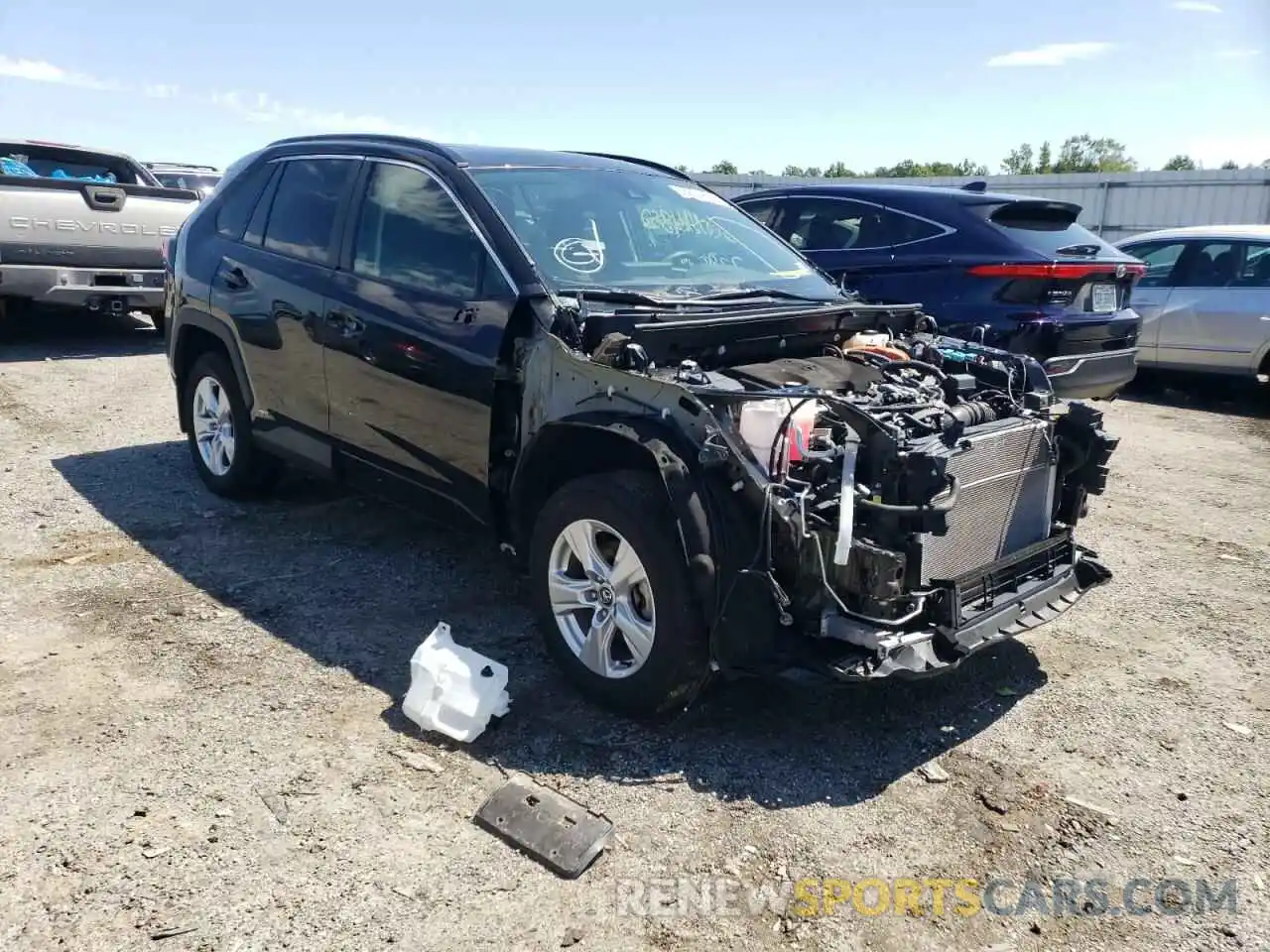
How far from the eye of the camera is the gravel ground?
2.72 m

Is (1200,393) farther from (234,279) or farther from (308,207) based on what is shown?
(234,279)

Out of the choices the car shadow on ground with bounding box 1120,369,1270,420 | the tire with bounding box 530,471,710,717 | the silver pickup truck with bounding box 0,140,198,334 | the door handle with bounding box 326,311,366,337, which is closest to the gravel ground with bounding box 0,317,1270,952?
the tire with bounding box 530,471,710,717

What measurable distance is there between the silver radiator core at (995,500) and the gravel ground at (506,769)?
23.8 inches

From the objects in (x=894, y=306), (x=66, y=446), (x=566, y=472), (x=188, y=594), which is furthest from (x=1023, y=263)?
(x=66, y=446)

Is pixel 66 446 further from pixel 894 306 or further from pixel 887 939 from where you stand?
pixel 887 939

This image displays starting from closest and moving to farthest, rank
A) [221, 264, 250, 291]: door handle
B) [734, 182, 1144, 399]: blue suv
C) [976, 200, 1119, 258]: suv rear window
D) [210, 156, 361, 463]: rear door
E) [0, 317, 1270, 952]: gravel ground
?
[0, 317, 1270, 952]: gravel ground → [210, 156, 361, 463]: rear door → [221, 264, 250, 291]: door handle → [734, 182, 1144, 399]: blue suv → [976, 200, 1119, 258]: suv rear window

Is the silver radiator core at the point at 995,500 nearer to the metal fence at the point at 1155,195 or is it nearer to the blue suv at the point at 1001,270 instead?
the blue suv at the point at 1001,270

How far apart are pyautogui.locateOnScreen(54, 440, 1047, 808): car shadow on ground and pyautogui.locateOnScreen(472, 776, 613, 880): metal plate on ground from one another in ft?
0.52

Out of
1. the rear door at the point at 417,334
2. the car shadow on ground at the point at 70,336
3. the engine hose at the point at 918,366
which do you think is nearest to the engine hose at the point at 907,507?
the engine hose at the point at 918,366

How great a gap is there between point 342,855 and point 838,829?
57.5 inches

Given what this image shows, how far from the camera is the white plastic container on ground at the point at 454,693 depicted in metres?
3.51

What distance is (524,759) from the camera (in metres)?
3.41

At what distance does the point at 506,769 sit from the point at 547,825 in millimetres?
355

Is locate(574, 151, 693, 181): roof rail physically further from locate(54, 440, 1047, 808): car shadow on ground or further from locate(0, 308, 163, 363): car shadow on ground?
locate(0, 308, 163, 363): car shadow on ground
